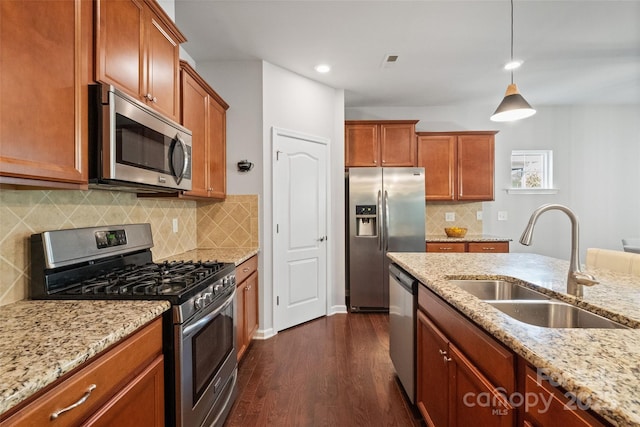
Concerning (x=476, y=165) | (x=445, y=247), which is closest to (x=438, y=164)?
(x=476, y=165)

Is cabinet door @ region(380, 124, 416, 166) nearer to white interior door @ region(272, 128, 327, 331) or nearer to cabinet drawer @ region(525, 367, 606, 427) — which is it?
white interior door @ region(272, 128, 327, 331)

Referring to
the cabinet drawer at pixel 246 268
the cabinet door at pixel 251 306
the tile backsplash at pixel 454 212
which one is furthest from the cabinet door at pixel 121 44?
the tile backsplash at pixel 454 212

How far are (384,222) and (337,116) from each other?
140 cm

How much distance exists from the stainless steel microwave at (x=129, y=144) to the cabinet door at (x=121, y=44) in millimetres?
108

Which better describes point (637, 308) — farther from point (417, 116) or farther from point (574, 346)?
point (417, 116)

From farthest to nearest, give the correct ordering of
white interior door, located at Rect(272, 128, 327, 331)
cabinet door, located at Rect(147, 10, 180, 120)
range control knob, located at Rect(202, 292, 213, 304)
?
white interior door, located at Rect(272, 128, 327, 331) < cabinet door, located at Rect(147, 10, 180, 120) < range control knob, located at Rect(202, 292, 213, 304)

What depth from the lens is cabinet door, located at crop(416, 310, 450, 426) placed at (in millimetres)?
1328

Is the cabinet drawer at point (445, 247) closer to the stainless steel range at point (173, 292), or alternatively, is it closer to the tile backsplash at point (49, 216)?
the stainless steel range at point (173, 292)

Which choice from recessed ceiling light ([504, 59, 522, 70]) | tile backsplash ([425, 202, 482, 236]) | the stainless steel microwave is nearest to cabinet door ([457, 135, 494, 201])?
tile backsplash ([425, 202, 482, 236])

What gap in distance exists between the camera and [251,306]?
8.50 feet

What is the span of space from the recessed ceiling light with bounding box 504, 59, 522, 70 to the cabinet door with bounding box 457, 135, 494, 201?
3.17 feet

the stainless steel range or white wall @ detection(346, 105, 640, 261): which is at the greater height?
white wall @ detection(346, 105, 640, 261)

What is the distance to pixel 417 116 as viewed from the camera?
4.37m

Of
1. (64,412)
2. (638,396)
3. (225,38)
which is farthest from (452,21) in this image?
(64,412)
